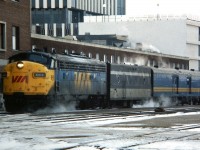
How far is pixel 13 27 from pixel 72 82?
9.94 meters

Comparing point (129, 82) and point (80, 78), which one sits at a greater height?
point (80, 78)

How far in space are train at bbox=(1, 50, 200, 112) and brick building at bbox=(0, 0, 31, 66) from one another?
6.65 m

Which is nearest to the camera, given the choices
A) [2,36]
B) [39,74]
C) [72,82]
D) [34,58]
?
[39,74]

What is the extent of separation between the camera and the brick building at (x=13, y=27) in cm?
3888

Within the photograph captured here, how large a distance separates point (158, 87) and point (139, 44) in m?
49.4

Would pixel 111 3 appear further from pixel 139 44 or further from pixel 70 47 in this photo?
pixel 70 47

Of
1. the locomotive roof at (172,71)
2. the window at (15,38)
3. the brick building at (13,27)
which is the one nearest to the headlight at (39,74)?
the brick building at (13,27)

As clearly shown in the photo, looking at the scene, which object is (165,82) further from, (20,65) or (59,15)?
(59,15)

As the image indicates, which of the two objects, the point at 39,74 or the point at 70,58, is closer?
the point at 39,74

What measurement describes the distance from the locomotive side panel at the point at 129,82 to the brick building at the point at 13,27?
6.94 metres

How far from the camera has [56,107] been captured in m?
30.8

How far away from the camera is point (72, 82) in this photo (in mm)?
32281

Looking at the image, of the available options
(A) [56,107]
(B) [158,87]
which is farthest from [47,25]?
(A) [56,107]

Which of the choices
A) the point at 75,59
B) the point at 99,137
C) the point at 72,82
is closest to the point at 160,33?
the point at 75,59
